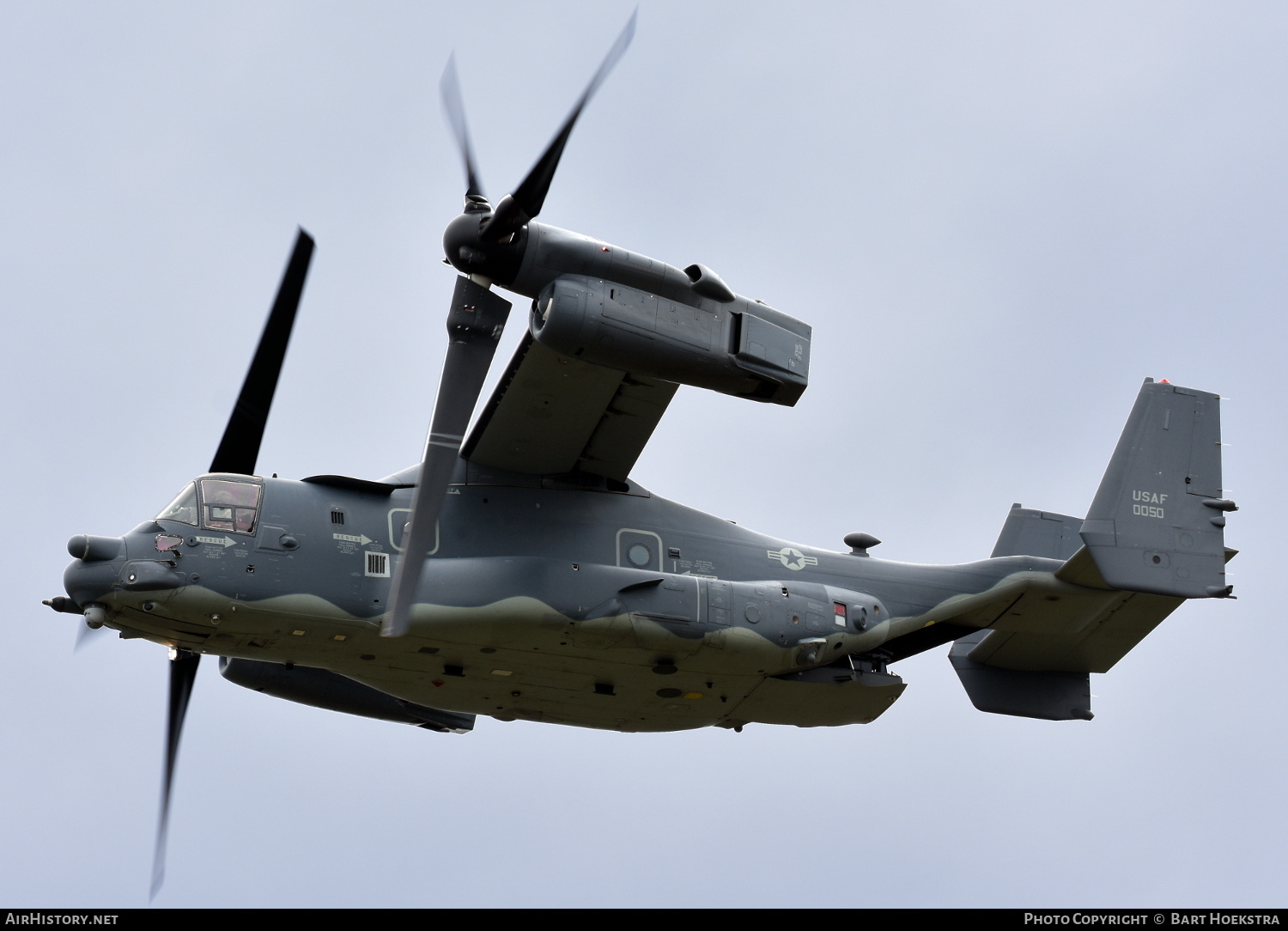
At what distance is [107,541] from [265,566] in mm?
1737

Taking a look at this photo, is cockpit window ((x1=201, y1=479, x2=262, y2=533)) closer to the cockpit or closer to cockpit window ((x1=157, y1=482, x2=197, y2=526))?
the cockpit

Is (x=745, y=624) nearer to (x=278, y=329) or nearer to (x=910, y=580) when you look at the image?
(x=910, y=580)

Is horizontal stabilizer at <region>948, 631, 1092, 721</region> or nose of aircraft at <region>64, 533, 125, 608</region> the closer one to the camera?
nose of aircraft at <region>64, 533, 125, 608</region>

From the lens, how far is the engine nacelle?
57.0 feet

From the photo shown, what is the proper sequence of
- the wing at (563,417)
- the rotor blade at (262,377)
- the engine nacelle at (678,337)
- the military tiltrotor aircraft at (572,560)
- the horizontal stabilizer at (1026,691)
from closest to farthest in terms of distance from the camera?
the engine nacelle at (678,337) → the military tiltrotor aircraft at (572,560) → the wing at (563,417) → the rotor blade at (262,377) → the horizontal stabilizer at (1026,691)

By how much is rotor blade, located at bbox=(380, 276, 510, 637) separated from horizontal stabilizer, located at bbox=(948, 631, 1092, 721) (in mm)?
8937

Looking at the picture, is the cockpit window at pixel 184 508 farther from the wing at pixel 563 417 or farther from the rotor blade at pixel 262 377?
the wing at pixel 563 417

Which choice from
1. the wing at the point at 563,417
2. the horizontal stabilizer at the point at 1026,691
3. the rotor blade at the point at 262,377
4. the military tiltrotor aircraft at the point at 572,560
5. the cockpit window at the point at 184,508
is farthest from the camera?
the horizontal stabilizer at the point at 1026,691

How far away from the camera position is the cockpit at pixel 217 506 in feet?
59.8

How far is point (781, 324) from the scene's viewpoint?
18.4 m

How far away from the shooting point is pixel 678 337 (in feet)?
58.2

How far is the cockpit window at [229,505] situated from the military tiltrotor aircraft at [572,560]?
2 centimetres

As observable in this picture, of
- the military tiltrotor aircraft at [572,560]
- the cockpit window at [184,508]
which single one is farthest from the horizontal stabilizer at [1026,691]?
the cockpit window at [184,508]

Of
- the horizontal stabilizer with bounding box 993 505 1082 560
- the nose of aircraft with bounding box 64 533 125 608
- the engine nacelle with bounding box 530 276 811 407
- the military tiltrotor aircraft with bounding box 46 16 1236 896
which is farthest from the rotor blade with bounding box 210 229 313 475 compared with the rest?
the horizontal stabilizer with bounding box 993 505 1082 560
